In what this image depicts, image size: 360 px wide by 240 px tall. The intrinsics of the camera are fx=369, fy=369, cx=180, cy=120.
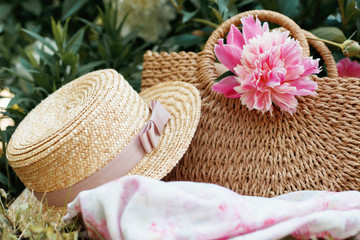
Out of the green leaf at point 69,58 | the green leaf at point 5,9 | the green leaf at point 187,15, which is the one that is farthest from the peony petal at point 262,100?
the green leaf at point 5,9

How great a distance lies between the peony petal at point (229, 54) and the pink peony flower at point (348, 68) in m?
0.39

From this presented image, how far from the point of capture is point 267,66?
78cm

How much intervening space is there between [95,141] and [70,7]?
3.07 feet

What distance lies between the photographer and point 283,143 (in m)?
0.84

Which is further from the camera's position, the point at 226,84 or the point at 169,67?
the point at 169,67

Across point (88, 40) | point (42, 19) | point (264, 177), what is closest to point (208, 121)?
point (264, 177)

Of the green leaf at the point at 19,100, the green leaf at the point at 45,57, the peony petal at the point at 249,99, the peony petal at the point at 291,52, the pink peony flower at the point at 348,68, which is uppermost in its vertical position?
the peony petal at the point at 291,52

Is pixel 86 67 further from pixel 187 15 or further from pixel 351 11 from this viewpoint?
pixel 351 11

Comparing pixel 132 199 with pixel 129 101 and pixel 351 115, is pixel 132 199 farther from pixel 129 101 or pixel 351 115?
pixel 351 115

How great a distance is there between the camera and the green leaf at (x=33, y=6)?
1.54 metres

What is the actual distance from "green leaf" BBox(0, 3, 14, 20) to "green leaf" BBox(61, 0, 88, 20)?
0.77 ft

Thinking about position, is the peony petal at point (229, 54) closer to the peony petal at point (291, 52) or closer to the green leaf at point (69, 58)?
the peony petal at point (291, 52)

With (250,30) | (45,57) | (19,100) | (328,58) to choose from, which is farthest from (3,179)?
(328,58)

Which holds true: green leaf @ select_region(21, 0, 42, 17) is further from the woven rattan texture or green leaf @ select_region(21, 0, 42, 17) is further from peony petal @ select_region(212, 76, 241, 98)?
peony petal @ select_region(212, 76, 241, 98)
